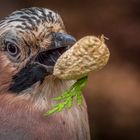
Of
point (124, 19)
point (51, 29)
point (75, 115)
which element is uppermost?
point (124, 19)

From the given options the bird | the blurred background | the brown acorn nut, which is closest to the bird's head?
the bird

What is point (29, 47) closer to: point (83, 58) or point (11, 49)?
point (11, 49)

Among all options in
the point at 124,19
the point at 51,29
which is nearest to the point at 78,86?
the point at 51,29

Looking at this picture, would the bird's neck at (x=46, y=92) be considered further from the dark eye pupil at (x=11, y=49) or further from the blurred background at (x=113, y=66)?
the blurred background at (x=113, y=66)

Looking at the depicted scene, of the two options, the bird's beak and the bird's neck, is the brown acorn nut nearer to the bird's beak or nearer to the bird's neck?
the bird's beak

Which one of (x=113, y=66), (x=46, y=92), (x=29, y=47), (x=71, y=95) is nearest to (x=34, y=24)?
(x=29, y=47)

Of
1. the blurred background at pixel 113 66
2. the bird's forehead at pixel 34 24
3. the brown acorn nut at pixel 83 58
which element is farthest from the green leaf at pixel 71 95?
the blurred background at pixel 113 66

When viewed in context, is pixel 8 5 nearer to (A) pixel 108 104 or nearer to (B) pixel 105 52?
(A) pixel 108 104
